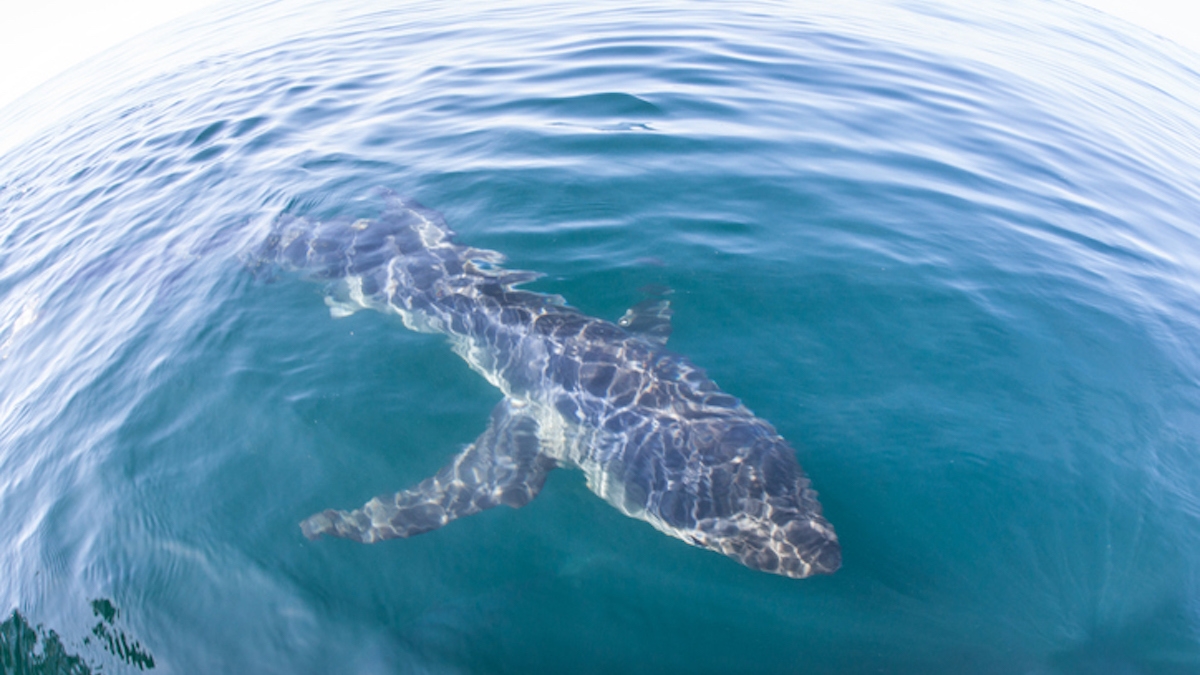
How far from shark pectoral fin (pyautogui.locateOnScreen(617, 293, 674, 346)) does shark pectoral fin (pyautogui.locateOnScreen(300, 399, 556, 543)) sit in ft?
6.47

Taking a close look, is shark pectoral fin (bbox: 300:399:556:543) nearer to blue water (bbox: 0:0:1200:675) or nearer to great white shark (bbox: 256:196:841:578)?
great white shark (bbox: 256:196:841:578)

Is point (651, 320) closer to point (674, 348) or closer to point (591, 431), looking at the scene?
point (674, 348)

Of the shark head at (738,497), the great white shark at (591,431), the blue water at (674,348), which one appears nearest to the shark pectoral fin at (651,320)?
the great white shark at (591,431)

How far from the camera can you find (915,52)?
20.8 meters

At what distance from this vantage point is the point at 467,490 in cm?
724

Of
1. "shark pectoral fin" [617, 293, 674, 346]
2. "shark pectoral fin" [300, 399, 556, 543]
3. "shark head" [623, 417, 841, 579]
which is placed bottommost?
"shark pectoral fin" [300, 399, 556, 543]

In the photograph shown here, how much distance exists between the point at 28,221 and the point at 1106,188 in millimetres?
26764

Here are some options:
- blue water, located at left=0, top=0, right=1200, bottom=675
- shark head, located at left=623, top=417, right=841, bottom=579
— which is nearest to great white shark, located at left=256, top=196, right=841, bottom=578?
shark head, located at left=623, top=417, right=841, bottom=579

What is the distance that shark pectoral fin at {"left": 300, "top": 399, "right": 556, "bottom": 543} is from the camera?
22.1 ft

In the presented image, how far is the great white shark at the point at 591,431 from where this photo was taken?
6441 mm

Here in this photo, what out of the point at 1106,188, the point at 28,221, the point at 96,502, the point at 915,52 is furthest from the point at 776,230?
the point at 28,221

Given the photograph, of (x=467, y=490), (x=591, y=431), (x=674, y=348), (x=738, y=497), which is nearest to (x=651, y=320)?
(x=674, y=348)

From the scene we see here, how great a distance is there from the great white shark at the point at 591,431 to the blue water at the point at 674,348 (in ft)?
0.87

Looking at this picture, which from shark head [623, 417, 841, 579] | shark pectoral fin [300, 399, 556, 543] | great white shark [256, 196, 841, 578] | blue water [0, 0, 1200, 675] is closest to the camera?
blue water [0, 0, 1200, 675]
